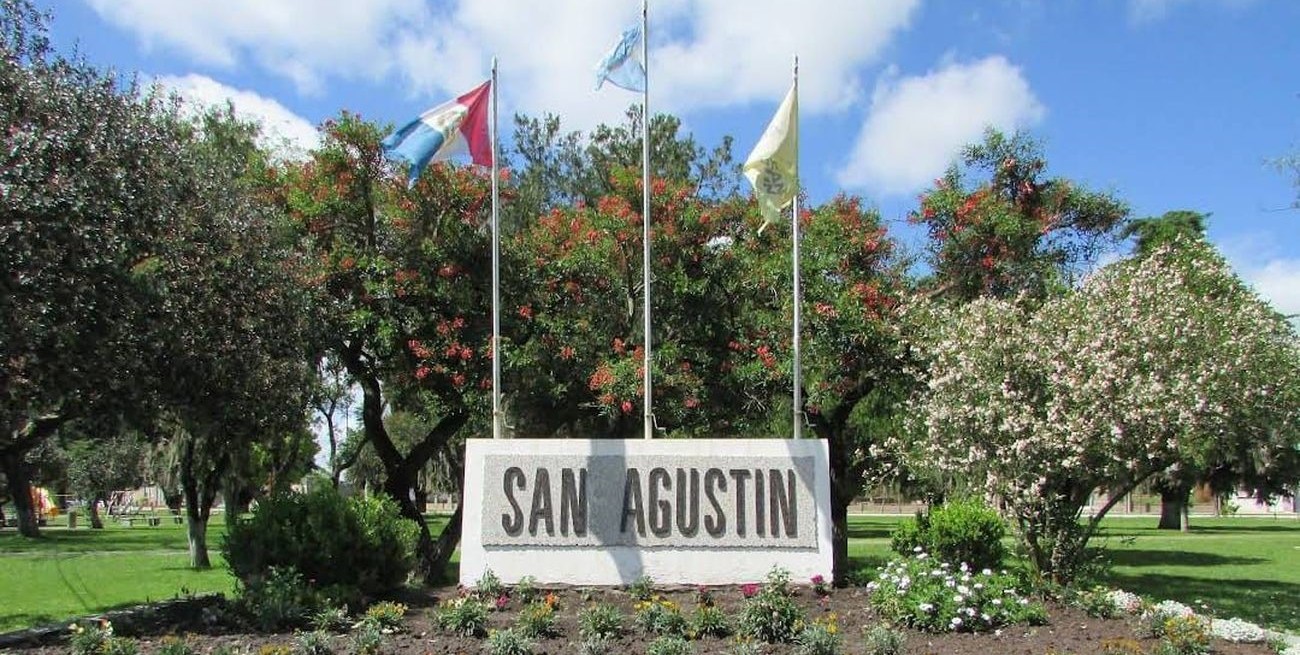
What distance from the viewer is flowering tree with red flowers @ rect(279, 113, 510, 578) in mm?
15289

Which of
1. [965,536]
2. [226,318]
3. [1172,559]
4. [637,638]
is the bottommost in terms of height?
[1172,559]

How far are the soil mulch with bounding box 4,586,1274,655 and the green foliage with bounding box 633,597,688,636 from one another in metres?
0.14

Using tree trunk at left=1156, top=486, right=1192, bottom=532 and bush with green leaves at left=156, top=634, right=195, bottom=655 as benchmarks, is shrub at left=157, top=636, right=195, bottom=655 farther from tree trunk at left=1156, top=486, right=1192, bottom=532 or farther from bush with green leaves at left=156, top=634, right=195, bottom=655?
tree trunk at left=1156, top=486, right=1192, bottom=532

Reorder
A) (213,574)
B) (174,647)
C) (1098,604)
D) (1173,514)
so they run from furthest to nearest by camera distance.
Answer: (1173,514)
(213,574)
(1098,604)
(174,647)

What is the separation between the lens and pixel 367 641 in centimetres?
885

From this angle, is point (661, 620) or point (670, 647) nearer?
point (670, 647)

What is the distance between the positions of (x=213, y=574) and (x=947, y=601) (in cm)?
1523

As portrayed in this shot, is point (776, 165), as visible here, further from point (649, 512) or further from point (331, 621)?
point (331, 621)

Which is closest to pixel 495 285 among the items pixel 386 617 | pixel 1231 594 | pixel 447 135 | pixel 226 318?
pixel 447 135

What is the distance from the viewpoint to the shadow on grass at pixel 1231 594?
44.9 ft

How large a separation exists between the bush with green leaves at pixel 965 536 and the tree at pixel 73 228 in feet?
29.2

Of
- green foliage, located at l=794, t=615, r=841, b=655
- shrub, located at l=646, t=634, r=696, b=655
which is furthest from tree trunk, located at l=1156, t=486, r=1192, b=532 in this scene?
shrub, located at l=646, t=634, r=696, b=655

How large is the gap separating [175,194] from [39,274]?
2.52m

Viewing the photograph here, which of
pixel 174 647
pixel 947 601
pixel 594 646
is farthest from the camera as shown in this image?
pixel 947 601
